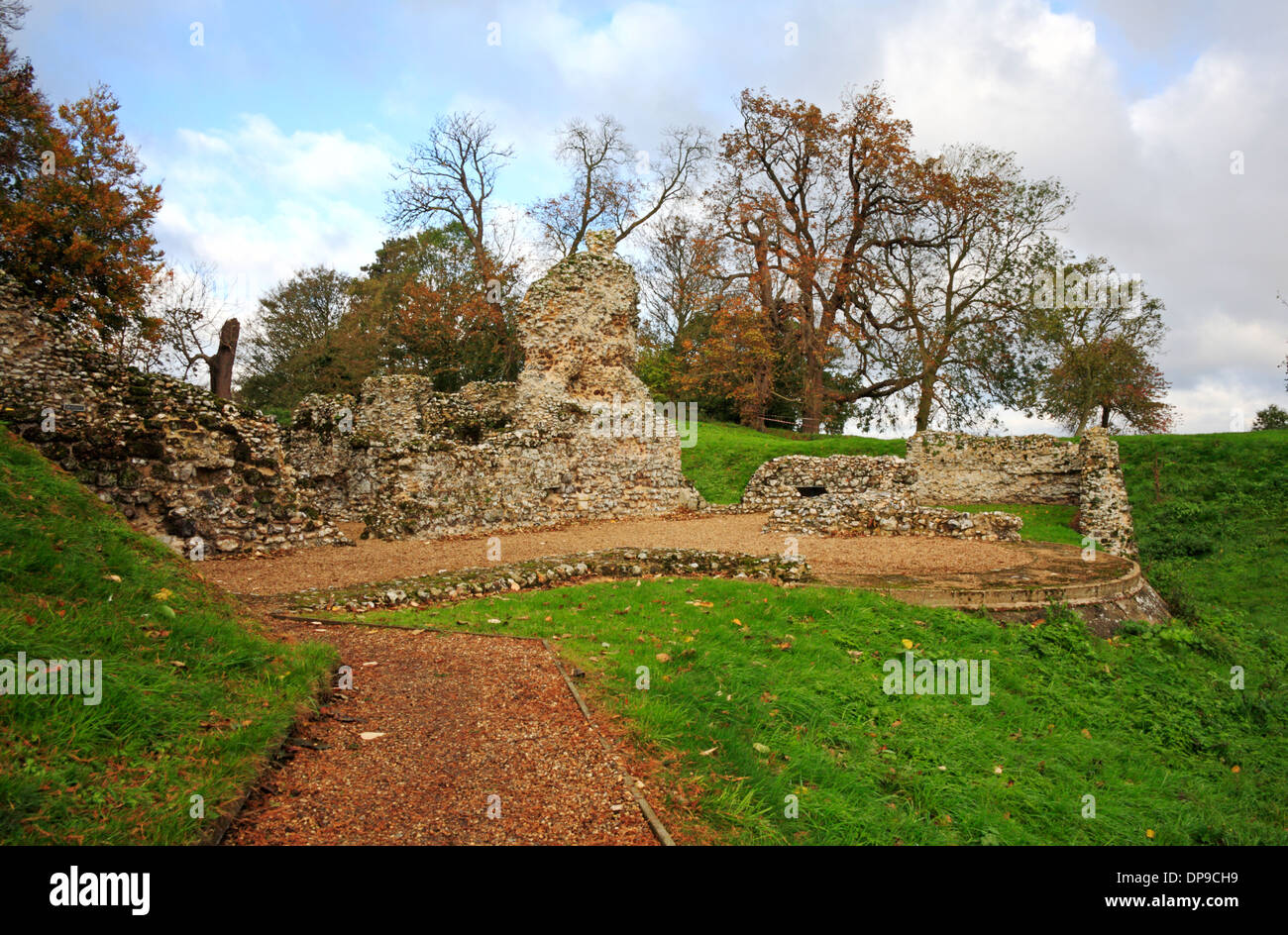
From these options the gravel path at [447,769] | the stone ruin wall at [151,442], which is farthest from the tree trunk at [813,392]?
the gravel path at [447,769]

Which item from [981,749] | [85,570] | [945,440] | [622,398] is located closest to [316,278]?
[622,398]

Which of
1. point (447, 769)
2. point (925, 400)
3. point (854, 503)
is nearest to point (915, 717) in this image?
point (447, 769)

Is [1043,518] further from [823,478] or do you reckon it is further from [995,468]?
[823,478]

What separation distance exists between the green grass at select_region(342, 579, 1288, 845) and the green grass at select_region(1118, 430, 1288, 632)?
478 centimetres

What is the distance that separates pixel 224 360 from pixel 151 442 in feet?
54.3

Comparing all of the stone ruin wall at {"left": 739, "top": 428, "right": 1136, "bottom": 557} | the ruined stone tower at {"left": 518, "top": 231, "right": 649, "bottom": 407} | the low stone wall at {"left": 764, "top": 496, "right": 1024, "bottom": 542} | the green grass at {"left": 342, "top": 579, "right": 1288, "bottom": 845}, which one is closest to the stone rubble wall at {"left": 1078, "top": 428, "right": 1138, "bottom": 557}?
the stone ruin wall at {"left": 739, "top": 428, "right": 1136, "bottom": 557}

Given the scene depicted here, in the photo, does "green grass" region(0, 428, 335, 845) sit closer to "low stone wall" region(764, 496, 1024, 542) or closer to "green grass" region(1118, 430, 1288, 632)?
"low stone wall" region(764, 496, 1024, 542)

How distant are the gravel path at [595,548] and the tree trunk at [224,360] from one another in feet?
44.8

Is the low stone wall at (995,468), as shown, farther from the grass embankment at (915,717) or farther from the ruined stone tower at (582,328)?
the grass embankment at (915,717)

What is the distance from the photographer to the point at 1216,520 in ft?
57.4

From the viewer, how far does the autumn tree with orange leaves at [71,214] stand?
741 inches

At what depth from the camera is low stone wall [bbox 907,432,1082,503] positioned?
22.2m
